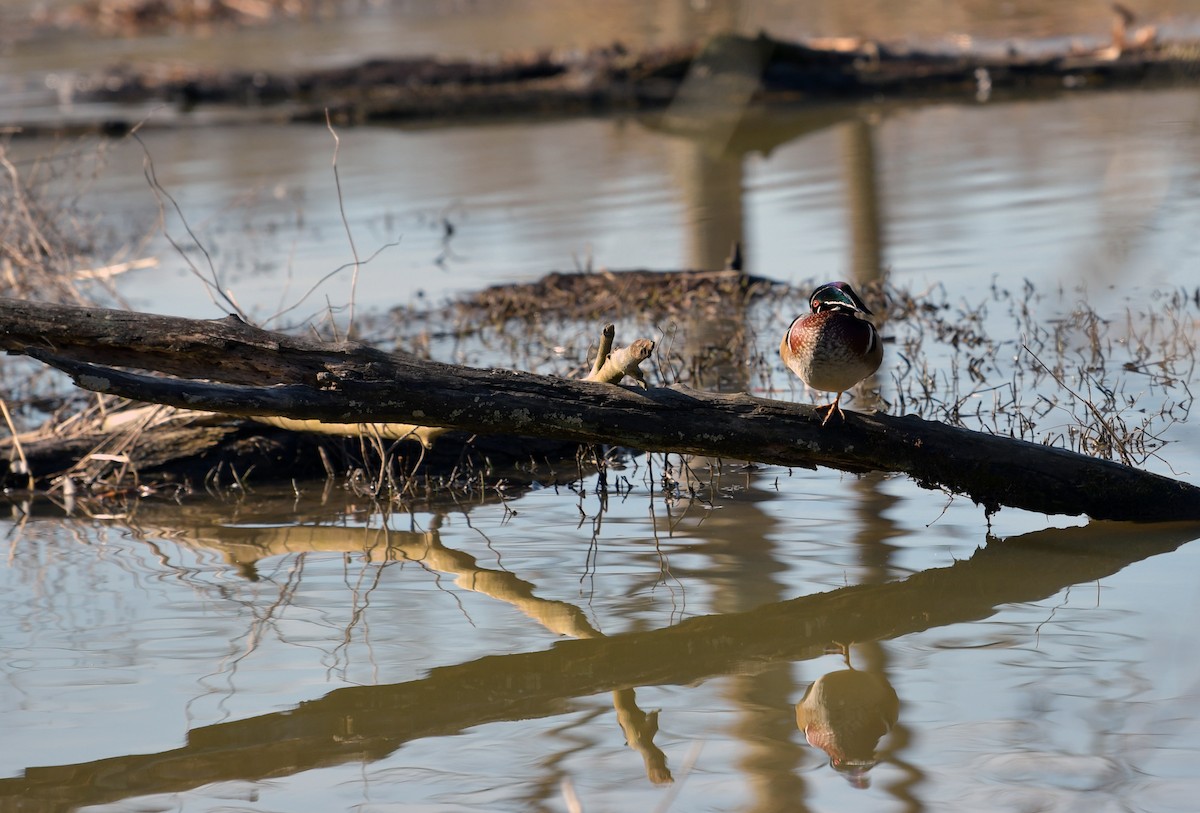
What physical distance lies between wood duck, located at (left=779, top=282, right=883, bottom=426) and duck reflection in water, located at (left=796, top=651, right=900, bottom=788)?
0.95 meters

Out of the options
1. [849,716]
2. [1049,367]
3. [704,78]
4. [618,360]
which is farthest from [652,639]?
[704,78]

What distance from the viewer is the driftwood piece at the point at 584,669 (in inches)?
143

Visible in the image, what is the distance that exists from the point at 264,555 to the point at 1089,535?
2.94 metres

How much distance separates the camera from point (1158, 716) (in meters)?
3.58

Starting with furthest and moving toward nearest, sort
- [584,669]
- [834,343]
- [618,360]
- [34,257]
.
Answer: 1. [34,257]
2. [618,360]
3. [834,343]
4. [584,669]

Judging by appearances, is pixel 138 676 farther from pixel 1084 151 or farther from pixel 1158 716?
pixel 1084 151

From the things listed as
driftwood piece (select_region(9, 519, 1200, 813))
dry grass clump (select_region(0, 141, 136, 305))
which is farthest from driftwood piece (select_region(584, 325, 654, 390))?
dry grass clump (select_region(0, 141, 136, 305))

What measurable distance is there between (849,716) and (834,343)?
1.23 meters

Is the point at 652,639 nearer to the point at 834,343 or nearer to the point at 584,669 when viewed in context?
the point at 584,669

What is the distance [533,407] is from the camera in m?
4.54

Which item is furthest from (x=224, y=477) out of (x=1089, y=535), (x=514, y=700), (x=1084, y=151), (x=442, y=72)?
(x=442, y=72)

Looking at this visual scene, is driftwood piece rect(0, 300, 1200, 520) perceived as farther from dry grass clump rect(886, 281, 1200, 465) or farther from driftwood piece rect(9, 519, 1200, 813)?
dry grass clump rect(886, 281, 1200, 465)

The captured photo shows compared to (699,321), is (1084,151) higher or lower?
higher

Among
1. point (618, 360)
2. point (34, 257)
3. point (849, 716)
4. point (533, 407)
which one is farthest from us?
point (34, 257)
